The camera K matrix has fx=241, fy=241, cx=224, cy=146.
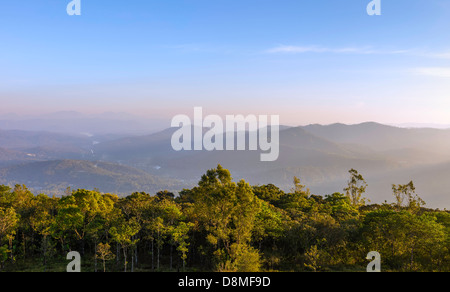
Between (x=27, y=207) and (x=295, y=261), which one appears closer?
(x=295, y=261)

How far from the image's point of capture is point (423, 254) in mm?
24828

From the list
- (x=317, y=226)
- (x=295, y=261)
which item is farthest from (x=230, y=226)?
(x=317, y=226)

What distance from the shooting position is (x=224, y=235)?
22.5 meters

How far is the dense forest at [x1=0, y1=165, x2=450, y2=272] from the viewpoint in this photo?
74.4 feet

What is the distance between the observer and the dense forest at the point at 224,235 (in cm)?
2267

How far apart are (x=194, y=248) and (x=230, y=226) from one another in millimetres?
10577
